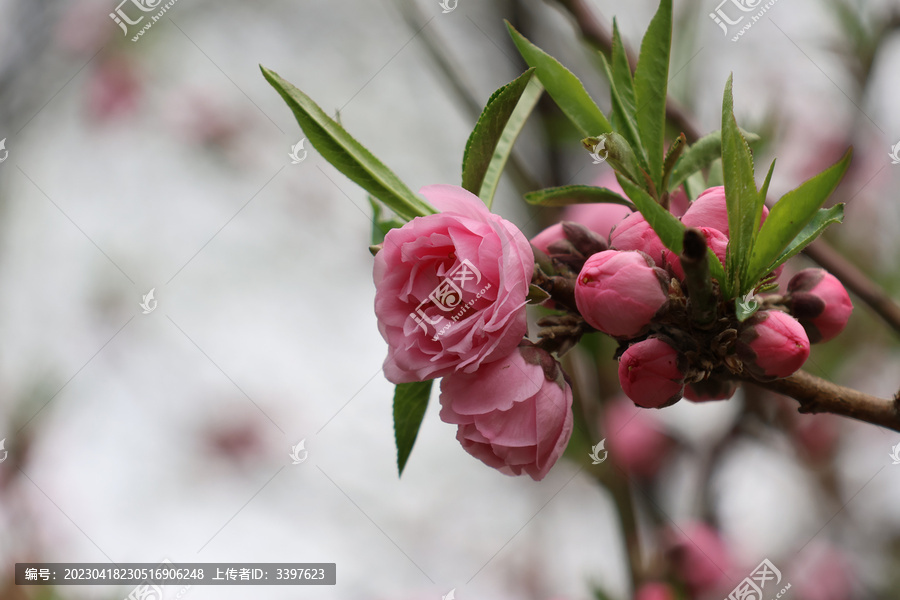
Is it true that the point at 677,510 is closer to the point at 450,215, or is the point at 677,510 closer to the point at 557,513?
the point at 557,513

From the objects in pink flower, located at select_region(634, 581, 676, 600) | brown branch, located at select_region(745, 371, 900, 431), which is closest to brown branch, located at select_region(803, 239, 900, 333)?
brown branch, located at select_region(745, 371, 900, 431)

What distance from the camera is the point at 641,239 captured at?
0.62m

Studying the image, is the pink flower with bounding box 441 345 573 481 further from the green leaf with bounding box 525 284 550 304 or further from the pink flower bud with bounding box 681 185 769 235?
the pink flower bud with bounding box 681 185 769 235

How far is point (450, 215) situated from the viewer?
0.61 m

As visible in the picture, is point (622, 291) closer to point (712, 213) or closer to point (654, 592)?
point (712, 213)

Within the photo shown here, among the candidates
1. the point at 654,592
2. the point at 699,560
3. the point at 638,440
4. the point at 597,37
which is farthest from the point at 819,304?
the point at 638,440

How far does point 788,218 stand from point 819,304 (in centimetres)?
23

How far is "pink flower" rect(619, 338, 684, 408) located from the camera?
0.57 metres

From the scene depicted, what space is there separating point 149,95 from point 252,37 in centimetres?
73

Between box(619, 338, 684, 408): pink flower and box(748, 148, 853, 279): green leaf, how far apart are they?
0.11 metres

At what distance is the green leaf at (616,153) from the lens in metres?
0.57

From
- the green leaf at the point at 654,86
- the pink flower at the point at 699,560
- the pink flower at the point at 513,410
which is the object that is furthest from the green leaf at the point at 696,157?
the pink flower at the point at 699,560

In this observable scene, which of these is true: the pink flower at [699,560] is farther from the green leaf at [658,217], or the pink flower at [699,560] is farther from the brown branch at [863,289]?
the green leaf at [658,217]

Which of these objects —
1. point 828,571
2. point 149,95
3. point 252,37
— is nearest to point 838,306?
point 828,571
